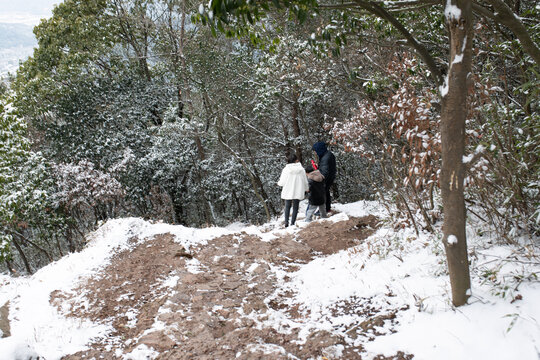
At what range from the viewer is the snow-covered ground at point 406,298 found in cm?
237

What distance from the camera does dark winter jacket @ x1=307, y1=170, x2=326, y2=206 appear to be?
7.02 meters

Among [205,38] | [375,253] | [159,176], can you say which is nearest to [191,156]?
[159,176]

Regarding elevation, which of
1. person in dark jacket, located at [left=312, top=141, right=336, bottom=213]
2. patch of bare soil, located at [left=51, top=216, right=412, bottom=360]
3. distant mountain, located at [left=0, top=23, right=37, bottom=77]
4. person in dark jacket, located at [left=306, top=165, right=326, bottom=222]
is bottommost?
patch of bare soil, located at [left=51, top=216, right=412, bottom=360]

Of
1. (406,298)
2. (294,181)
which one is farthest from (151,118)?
(406,298)

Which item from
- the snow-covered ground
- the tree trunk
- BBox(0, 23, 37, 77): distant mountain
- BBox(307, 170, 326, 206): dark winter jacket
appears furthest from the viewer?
BBox(0, 23, 37, 77): distant mountain

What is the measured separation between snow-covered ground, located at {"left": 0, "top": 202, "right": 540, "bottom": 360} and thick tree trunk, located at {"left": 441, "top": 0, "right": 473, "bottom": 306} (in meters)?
0.29

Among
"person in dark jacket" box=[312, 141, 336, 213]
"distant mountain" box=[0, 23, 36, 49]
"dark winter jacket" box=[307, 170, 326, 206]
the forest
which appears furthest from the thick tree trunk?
"distant mountain" box=[0, 23, 36, 49]

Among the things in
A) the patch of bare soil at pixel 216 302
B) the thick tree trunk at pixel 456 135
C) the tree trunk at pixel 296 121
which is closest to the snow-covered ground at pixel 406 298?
the patch of bare soil at pixel 216 302

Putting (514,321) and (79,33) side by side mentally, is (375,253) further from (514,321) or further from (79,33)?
(79,33)

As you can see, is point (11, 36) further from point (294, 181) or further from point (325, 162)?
point (325, 162)

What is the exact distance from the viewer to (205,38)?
47.3 feet

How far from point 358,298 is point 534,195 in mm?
1872

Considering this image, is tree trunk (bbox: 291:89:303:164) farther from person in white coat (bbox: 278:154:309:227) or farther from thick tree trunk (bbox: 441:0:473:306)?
thick tree trunk (bbox: 441:0:473:306)

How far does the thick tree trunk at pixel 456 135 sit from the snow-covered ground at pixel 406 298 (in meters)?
0.29
